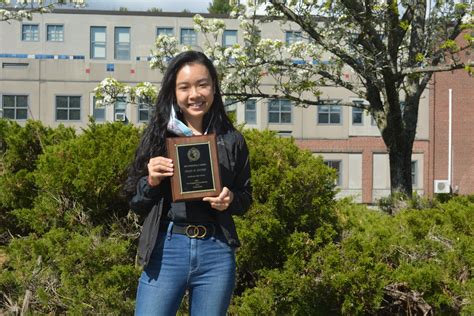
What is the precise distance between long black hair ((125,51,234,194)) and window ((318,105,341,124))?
44.0 m

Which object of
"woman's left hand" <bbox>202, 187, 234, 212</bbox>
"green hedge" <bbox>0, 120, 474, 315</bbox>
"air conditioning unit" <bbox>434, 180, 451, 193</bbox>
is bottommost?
"air conditioning unit" <bbox>434, 180, 451, 193</bbox>

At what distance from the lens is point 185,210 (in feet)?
10.6

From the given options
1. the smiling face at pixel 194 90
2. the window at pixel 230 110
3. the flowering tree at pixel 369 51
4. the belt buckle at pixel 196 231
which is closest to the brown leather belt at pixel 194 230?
the belt buckle at pixel 196 231

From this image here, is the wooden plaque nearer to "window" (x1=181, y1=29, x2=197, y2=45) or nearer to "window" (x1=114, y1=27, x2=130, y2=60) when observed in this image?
"window" (x1=181, y1=29, x2=197, y2=45)

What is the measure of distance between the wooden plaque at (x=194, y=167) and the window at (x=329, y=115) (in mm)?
44212

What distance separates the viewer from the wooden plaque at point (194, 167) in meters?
3.16

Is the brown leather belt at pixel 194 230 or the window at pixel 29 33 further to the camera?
the window at pixel 29 33

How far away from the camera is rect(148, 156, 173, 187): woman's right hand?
3139mm

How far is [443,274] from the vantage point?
17.6 ft

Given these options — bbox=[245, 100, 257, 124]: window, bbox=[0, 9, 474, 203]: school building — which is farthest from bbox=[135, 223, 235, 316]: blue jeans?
bbox=[245, 100, 257, 124]: window

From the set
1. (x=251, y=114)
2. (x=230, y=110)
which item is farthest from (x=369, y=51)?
(x=251, y=114)

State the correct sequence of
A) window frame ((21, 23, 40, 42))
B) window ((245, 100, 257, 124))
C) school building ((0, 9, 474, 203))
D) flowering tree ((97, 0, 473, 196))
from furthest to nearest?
window frame ((21, 23, 40, 42))
window ((245, 100, 257, 124))
school building ((0, 9, 474, 203))
flowering tree ((97, 0, 473, 196))

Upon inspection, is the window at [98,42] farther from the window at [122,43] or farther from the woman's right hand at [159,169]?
the woman's right hand at [159,169]

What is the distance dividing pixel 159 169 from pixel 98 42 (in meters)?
46.9
